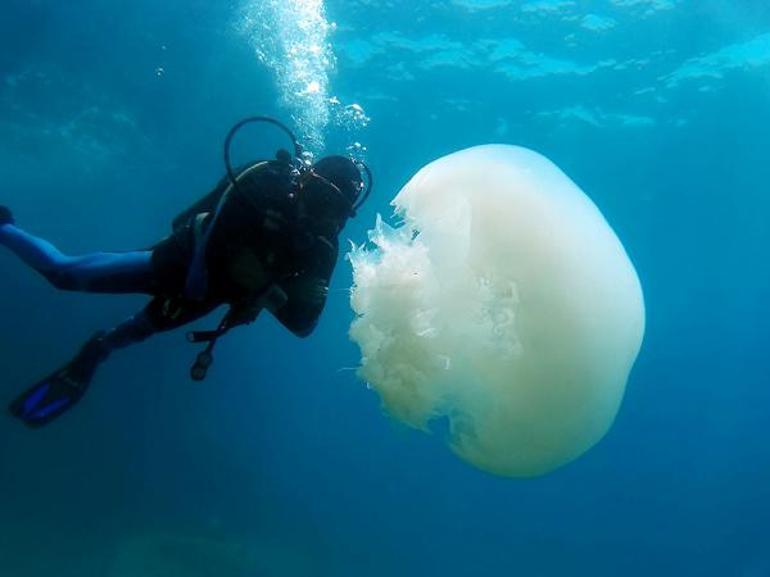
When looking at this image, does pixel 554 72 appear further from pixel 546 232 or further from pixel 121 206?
pixel 121 206

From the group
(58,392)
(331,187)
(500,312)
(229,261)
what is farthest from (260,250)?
(58,392)

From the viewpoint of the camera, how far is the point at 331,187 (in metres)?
3.69

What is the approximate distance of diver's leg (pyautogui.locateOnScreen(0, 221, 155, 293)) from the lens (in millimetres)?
4477

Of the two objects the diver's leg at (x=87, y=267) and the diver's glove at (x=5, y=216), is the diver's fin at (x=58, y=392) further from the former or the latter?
the diver's glove at (x=5, y=216)

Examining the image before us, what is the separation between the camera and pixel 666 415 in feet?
122

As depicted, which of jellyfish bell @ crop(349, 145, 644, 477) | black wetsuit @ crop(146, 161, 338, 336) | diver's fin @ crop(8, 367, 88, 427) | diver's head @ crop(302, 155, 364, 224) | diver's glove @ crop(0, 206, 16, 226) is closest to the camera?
jellyfish bell @ crop(349, 145, 644, 477)

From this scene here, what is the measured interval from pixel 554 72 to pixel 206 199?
1332 centimetres

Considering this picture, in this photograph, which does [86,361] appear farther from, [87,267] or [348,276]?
[348,276]

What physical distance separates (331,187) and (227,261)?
32.3 inches

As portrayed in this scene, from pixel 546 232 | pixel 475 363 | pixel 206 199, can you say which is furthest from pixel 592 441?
pixel 206 199

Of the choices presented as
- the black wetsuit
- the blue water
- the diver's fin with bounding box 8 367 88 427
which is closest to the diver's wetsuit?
the black wetsuit

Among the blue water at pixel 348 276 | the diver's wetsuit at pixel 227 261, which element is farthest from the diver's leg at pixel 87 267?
the blue water at pixel 348 276

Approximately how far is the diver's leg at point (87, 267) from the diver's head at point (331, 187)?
4.63ft

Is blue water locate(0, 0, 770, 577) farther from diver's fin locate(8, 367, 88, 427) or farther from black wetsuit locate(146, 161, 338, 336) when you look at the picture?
diver's fin locate(8, 367, 88, 427)
